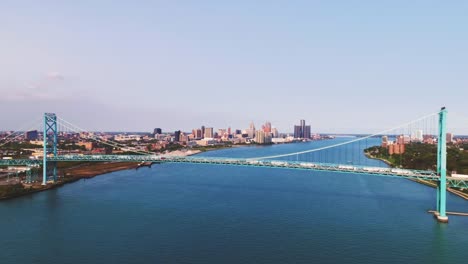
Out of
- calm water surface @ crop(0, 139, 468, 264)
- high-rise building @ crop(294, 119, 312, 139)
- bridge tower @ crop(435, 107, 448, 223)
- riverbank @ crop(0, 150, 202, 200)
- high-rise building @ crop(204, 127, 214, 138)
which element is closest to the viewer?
calm water surface @ crop(0, 139, 468, 264)

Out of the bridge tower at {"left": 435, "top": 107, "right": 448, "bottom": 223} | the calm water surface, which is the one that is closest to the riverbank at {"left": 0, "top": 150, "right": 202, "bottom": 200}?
the calm water surface

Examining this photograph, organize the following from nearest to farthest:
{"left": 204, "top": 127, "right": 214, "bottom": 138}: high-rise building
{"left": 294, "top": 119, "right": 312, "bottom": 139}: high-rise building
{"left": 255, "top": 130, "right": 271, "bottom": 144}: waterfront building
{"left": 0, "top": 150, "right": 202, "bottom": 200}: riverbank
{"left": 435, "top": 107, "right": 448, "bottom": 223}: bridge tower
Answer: {"left": 435, "top": 107, "right": 448, "bottom": 223}: bridge tower, {"left": 0, "top": 150, "right": 202, "bottom": 200}: riverbank, {"left": 255, "top": 130, "right": 271, "bottom": 144}: waterfront building, {"left": 204, "top": 127, "right": 214, "bottom": 138}: high-rise building, {"left": 294, "top": 119, "right": 312, "bottom": 139}: high-rise building

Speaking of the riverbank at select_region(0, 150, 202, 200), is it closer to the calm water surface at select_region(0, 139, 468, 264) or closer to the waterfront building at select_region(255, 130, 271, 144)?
the calm water surface at select_region(0, 139, 468, 264)

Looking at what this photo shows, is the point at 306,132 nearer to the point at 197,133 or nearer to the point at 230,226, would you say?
the point at 197,133

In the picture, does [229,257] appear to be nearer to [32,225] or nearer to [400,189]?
[32,225]

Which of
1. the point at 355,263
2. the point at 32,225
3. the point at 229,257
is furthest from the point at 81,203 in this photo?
the point at 355,263

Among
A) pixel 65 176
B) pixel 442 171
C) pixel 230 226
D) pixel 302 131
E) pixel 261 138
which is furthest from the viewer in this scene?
pixel 302 131

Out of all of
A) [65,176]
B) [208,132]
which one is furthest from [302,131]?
[65,176]

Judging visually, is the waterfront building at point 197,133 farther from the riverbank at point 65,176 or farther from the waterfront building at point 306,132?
the riverbank at point 65,176
